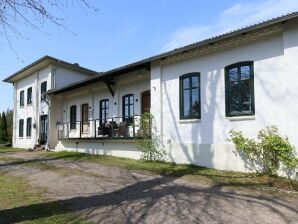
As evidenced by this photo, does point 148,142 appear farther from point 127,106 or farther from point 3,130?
point 3,130

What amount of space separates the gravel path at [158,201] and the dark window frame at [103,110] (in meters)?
9.55

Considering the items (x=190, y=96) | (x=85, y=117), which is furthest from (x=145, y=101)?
(x=85, y=117)

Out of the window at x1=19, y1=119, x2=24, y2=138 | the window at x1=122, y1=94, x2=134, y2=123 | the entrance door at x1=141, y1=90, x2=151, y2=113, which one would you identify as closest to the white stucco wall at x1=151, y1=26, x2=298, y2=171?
the entrance door at x1=141, y1=90, x2=151, y2=113

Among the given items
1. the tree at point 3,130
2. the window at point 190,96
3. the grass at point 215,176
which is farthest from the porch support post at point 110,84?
the tree at point 3,130

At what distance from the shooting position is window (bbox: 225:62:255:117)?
12.1 meters

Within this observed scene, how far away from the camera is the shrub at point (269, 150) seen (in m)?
10.5

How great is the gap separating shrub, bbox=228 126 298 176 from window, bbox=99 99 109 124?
1050cm

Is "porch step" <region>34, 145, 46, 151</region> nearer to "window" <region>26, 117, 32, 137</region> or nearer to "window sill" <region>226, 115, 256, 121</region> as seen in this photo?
"window" <region>26, 117, 32, 137</region>

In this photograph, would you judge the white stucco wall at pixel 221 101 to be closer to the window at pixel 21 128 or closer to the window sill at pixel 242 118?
the window sill at pixel 242 118

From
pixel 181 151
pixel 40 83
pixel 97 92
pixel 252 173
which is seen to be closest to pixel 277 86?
pixel 252 173

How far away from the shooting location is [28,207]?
7906 millimetres

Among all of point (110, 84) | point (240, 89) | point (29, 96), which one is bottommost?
point (240, 89)

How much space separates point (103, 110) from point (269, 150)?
490 inches

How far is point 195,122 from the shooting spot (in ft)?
45.6
